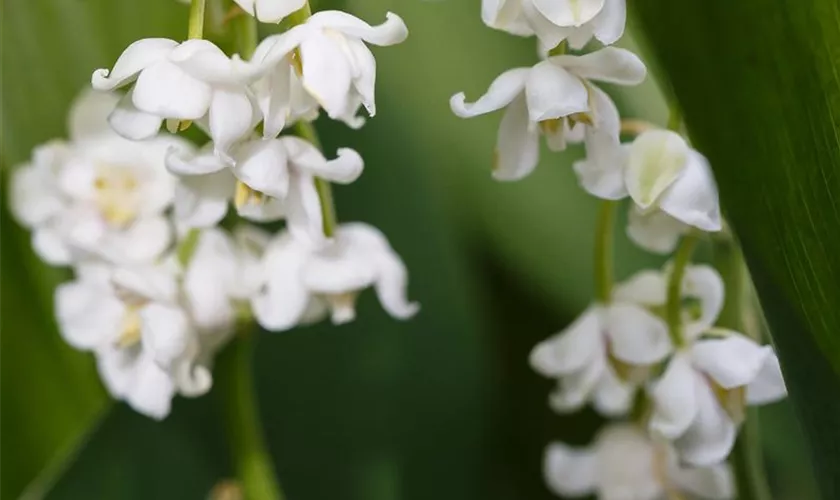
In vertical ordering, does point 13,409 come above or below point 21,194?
below

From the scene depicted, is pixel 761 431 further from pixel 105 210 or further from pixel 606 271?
pixel 105 210

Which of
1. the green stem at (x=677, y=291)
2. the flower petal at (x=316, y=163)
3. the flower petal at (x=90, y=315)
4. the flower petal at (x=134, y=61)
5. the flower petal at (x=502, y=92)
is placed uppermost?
the flower petal at (x=134, y=61)

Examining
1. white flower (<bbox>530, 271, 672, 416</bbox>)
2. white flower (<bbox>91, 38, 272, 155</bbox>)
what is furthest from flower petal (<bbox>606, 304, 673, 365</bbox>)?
white flower (<bbox>91, 38, 272, 155</bbox>)

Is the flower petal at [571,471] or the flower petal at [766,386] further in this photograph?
the flower petal at [571,471]

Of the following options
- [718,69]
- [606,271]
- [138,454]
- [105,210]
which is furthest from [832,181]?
[138,454]

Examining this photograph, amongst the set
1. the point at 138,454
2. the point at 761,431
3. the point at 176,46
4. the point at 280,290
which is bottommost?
the point at 761,431

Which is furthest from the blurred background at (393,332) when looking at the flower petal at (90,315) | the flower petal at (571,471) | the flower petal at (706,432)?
the flower petal at (706,432)

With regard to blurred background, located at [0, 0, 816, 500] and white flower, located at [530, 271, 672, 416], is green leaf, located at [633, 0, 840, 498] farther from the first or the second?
blurred background, located at [0, 0, 816, 500]

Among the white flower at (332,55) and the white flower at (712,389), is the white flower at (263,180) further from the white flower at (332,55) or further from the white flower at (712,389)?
the white flower at (712,389)
